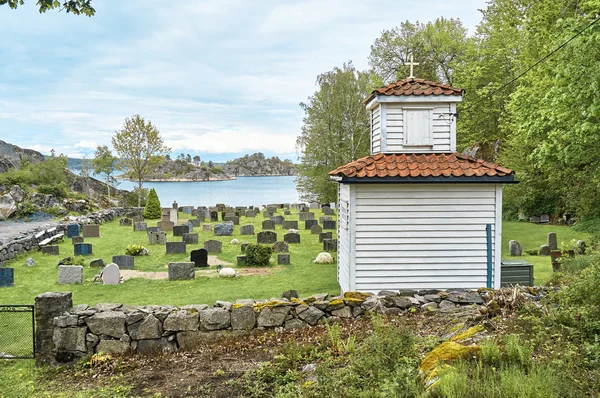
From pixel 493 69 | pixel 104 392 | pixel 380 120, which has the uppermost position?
pixel 493 69

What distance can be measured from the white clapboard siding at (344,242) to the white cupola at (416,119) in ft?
5.15

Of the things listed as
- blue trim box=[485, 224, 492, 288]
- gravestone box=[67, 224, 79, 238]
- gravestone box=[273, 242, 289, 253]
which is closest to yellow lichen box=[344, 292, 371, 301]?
blue trim box=[485, 224, 492, 288]

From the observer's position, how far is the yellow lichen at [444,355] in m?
5.15

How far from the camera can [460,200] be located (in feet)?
36.1

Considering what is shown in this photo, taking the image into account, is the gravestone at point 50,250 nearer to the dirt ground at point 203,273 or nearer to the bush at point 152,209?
the dirt ground at point 203,273

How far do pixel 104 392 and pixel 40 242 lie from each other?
1805cm

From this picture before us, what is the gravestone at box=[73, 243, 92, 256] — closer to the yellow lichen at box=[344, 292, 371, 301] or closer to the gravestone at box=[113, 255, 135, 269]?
the gravestone at box=[113, 255, 135, 269]

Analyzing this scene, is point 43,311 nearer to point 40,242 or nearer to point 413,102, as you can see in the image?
point 413,102

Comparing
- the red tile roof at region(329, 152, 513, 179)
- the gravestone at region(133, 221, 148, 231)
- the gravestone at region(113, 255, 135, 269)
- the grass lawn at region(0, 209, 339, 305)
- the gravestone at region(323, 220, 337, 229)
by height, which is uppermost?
the red tile roof at region(329, 152, 513, 179)

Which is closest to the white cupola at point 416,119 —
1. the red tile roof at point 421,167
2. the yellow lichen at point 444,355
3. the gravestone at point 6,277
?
the red tile roof at point 421,167

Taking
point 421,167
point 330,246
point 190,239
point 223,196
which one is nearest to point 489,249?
point 421,167

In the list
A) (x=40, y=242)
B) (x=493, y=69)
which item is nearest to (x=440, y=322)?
(x=40, y=242)

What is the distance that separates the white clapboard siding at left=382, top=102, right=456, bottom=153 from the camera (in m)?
11.8

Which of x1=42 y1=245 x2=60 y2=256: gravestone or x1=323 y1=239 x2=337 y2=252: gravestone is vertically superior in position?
x1=323 y1=239 x2=337 y2=252: gravestone
